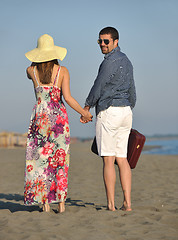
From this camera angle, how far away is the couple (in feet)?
13.8

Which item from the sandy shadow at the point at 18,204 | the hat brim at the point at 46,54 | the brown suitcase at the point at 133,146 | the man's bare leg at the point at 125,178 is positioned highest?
the hat brim at the point at 46,54

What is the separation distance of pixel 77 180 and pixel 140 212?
4.48 m

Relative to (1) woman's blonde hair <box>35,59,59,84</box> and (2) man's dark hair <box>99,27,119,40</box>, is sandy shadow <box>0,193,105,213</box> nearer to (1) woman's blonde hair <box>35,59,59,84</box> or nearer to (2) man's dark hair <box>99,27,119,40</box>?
(1) woman's blonde hair <box>35,59,59,84</box>

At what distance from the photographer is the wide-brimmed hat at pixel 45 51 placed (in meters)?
4.27

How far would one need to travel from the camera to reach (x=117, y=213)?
4.07 metres

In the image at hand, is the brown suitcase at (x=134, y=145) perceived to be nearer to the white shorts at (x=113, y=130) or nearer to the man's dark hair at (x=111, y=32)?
the white shorts at (x=113, y=130)

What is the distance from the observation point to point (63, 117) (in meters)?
4.38

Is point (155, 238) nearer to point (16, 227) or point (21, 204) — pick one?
point (16, 227)

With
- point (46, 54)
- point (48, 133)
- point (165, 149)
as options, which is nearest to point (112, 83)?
point (46, 54)

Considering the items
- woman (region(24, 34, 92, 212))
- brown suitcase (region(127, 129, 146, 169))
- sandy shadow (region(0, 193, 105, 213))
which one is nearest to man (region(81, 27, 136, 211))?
brown suitcase (region(127, 129, 146, 169))

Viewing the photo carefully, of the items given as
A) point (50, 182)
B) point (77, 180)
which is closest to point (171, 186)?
point (77, 180)

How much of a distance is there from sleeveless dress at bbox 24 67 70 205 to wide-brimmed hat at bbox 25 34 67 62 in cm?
34

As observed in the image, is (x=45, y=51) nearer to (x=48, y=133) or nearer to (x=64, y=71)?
(x=64, y=71)

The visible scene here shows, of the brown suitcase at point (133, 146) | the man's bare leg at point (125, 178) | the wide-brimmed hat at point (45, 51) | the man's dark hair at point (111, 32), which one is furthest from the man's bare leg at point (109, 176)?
the man's dark hair at point (111, 32)
